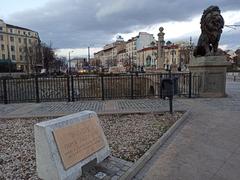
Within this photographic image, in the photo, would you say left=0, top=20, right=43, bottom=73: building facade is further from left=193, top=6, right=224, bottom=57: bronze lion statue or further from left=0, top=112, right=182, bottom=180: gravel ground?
left=0, top=112, right=182, bottom=180: gravel ground

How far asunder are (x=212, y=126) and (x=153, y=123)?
169 centimetres

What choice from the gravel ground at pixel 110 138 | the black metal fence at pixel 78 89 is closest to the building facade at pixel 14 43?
the black metal fence at pixel 78 89

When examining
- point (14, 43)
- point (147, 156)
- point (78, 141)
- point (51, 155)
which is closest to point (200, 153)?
point (147, 156)

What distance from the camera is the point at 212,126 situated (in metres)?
6.46

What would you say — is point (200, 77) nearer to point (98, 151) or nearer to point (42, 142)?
point (98, 151)

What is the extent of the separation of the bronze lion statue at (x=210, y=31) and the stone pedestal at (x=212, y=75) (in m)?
0.55

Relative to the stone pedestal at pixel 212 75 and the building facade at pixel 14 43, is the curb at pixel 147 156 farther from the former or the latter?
the building facade at pixel 14 43

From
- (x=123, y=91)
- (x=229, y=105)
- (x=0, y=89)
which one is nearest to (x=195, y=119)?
(x=229, y=105)

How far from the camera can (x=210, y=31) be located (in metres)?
11.5

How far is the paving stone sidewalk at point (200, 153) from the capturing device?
3818 millimetres

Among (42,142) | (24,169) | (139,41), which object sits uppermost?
(139,41)

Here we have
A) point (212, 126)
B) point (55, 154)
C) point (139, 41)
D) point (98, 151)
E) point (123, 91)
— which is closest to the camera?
point (55, 154)

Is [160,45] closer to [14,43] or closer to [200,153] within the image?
[200,153]

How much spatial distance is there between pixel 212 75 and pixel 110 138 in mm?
8049
